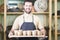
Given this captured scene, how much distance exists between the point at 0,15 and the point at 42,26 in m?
0.88

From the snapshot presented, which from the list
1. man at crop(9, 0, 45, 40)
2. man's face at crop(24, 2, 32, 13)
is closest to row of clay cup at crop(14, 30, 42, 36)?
man at crop(9, 0, 45, 40)

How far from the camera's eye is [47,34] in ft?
9.24

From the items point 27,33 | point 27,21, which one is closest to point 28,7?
point 27,21

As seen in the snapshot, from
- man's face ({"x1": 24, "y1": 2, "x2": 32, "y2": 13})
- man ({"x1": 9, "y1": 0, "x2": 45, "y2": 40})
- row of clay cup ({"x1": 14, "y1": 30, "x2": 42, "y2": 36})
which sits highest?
man's face ({"x1": 24, "y1": 2, "x2": 32, "y2": 13})

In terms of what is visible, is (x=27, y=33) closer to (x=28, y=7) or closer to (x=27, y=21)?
(x=27, y=21)

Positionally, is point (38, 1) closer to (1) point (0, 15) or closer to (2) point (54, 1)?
(2) point (54, 1)

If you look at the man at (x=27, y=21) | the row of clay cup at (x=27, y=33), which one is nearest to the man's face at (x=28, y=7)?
the man at (x=27, y=21)

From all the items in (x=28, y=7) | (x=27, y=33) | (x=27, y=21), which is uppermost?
(x=28, y=7)

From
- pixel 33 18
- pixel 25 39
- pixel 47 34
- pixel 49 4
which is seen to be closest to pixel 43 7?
pixel 49 4

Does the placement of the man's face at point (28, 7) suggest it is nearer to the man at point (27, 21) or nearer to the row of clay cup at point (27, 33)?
the man at point (27, 21)

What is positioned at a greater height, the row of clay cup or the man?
the man

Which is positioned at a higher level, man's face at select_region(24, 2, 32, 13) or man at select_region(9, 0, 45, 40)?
man's face at select_region(24, 2, 32, 13)

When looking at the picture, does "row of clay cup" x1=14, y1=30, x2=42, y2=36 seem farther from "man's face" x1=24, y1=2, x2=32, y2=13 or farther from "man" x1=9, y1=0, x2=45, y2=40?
"man's face" x1=24, y1=2, x2=32, y2=13

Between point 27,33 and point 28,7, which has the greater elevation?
point 28,7
